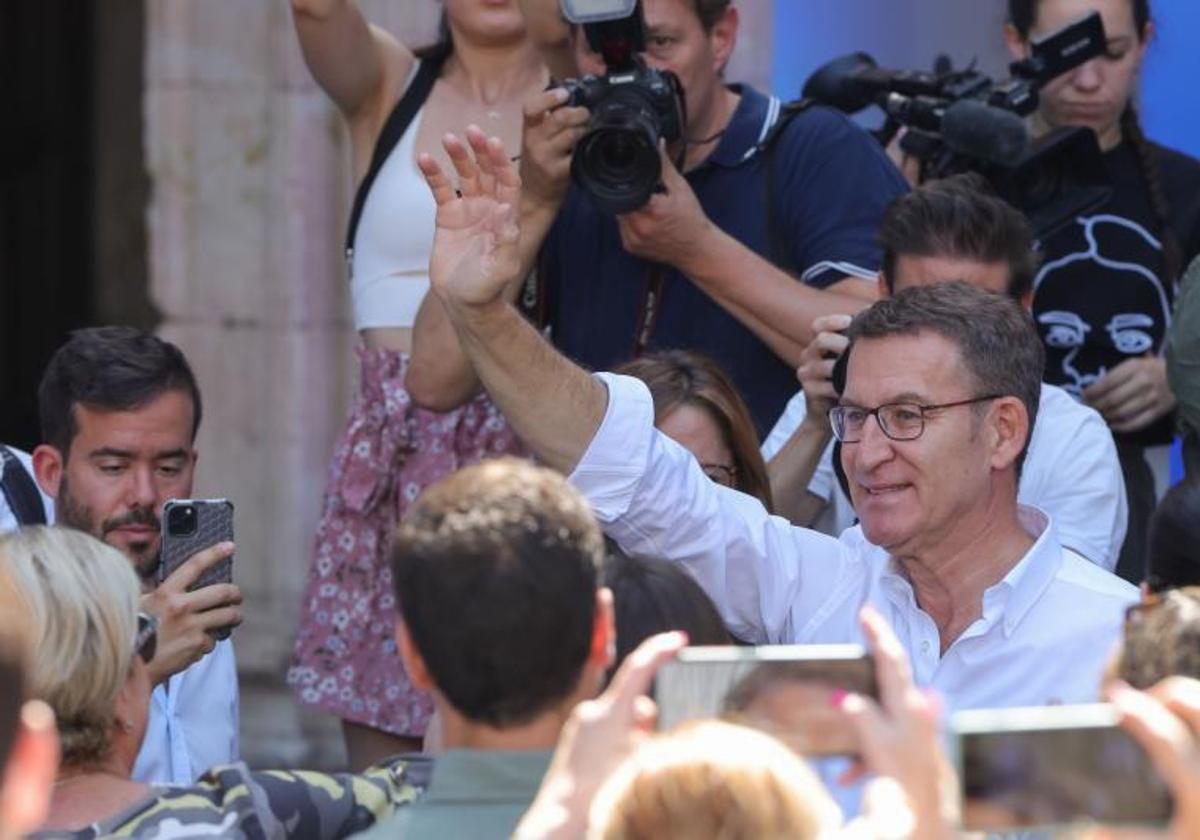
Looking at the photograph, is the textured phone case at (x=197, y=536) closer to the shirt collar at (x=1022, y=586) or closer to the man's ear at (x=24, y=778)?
the shirt collar at (x=1022, y=586)

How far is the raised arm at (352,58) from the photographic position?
206 inches

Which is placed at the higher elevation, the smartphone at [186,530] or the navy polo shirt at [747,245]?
the navy polo shirt at [747,245]

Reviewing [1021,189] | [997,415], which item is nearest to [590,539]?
[997,415]

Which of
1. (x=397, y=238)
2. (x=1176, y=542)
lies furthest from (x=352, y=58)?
(x=1176, y=542)

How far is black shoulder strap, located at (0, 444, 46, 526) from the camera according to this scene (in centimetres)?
482

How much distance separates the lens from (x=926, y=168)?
224 inches

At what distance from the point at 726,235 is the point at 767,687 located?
2.25 metres

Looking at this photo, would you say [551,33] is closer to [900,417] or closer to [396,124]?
[396,124]

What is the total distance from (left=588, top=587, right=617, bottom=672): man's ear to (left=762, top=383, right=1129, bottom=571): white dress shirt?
1945 millimetres

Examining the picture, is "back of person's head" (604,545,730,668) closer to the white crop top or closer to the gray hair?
the gray hair

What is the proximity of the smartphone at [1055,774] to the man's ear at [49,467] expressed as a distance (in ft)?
8.52

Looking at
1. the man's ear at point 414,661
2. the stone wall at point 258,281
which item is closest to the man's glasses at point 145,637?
the man's ear at point 414,661

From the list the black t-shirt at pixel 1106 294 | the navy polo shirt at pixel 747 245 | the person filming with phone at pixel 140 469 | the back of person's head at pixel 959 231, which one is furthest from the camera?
the black t-shirt at pixel 1106 294

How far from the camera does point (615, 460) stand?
13.2 ft
